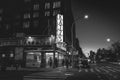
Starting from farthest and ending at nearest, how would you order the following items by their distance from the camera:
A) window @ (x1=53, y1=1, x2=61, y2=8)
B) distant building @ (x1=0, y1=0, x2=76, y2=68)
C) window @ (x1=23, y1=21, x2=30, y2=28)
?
window @ (x1=23, y1=21, x2=30, y2=28), distant building @ (x1=0, y1=0, x2=76, y2=68), window @ (x1=53, y1=1, x2=61, y2=8)

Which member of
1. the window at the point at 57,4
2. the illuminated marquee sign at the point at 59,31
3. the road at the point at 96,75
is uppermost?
the window at the point at 57,4

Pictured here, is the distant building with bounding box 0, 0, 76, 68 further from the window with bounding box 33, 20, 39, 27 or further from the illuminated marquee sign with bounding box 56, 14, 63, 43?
the illuminated marquee sign with bounding box 56, 14, 63, 43

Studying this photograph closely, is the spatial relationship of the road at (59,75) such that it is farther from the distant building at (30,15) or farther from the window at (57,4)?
the window at (57,4)

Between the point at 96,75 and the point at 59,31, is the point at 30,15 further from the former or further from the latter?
the point at 96,75

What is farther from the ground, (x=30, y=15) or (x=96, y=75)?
(x=30, y=15)

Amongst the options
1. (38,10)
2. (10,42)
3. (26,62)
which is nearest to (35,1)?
(38,10)

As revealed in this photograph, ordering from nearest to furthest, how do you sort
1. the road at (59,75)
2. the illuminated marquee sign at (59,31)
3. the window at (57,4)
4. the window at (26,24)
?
the road at (59,75)
the illuminated marquee sign at (59,31)
the window at (57,4)
the window at (26,24)

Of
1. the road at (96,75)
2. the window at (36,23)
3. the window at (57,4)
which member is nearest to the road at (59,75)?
the road at (96,75)

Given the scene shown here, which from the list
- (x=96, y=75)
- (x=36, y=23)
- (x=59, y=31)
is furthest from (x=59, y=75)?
(x=36, y=23)

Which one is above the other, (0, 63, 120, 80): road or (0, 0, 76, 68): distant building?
(0, 0, 76, 68): distant building

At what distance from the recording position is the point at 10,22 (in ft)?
244

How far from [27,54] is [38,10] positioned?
1171 inches

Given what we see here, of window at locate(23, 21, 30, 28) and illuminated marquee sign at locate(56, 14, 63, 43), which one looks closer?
illuminated marquee sign at locate(56, 14, 63, 43)

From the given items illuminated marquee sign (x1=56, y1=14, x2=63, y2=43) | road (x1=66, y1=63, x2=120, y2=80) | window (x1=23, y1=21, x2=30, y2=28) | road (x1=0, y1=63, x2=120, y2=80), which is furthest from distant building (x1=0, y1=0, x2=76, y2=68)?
road (x1=0, y1=63, x2=120, y2=80)
